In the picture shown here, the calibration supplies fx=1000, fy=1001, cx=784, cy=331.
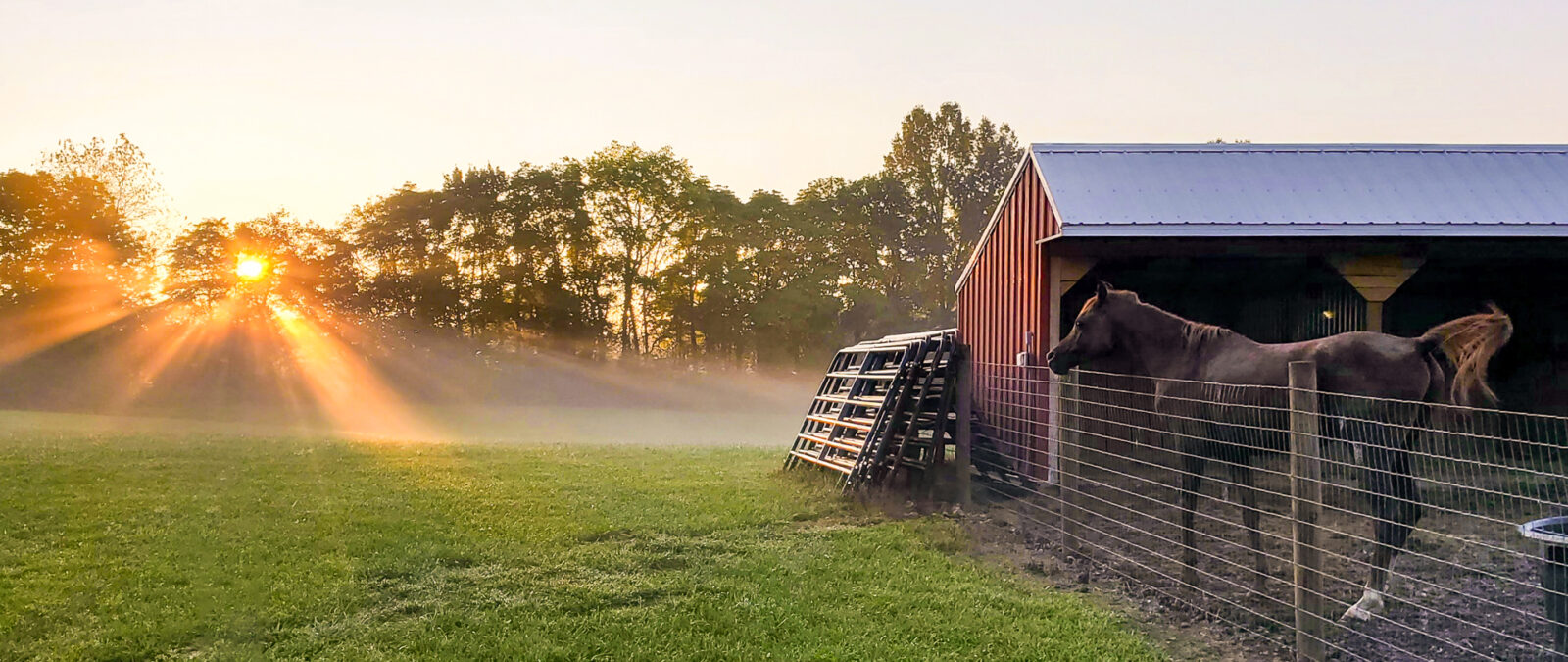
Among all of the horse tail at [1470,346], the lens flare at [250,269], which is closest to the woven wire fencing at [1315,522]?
the horse tail at [1470,346]

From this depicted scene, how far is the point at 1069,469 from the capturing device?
7113 mm

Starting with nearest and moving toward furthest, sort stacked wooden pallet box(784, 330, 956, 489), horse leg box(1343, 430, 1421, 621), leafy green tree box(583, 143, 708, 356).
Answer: horse leg box(1343, 430, 1421, 621)
stacked wooden pallet box(784, 330, 956, 489)
leafy green tree box(583, 143, 708, 356)

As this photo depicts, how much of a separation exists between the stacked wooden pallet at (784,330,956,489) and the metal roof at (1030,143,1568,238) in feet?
5.90

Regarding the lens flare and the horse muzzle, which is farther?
the lens flare

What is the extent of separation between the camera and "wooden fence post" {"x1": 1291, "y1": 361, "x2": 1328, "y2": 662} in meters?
4.35

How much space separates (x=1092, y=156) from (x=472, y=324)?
32248mm

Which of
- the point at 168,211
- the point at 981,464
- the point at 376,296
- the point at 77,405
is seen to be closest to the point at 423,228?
the point at 376,296

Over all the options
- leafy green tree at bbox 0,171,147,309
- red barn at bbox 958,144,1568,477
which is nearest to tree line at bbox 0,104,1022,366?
leafy green tree at bbox 0,171,147,309

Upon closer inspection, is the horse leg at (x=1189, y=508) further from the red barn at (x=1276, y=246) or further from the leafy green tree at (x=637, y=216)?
the leafy green tree at (x=637, y=216)

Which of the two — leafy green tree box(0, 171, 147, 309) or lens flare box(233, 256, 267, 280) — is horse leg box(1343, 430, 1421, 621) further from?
lens flare box(233, 256, 267, 280)

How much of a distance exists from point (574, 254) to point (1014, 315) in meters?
32.3

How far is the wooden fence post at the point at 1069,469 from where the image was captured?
6.81 meters

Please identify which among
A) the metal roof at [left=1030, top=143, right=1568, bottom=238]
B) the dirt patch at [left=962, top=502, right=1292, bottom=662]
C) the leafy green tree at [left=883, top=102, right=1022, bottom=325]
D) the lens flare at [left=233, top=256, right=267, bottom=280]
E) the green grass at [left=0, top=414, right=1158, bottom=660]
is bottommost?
the dirt patch at [left=962, top=502, right=1292, bottom=662]

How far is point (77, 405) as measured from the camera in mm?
30234
